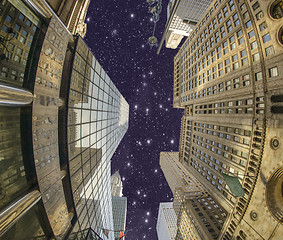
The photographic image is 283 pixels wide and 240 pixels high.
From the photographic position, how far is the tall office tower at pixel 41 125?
7371mm

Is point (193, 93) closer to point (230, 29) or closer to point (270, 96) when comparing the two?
point (230, 29)

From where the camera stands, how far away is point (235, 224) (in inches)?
1054

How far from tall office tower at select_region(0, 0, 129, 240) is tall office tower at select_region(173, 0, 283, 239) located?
28.1 m

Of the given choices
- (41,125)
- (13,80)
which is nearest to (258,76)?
(41,125)

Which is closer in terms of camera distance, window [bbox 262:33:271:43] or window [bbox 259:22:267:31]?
window [bbox 262:33:271:43]

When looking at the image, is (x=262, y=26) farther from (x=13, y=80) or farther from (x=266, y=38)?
(x=13, y=80)

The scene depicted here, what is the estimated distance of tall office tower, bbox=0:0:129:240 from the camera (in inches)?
290

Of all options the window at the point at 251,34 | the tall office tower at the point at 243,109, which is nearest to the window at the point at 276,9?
the tall office tower at the point at 243,109

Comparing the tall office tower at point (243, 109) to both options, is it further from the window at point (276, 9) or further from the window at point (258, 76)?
the window at point (276, 9)

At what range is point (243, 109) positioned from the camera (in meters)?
28.0

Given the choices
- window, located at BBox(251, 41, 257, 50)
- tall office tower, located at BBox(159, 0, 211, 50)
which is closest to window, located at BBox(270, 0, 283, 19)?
window, located at BBox(251, 41, 257, 50)

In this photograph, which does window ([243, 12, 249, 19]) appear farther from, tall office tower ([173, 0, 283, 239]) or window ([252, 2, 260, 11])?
window ([252, 2, 260, 11])

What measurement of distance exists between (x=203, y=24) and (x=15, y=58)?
56.3m

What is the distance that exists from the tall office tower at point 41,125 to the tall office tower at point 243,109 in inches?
1106
